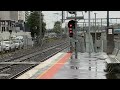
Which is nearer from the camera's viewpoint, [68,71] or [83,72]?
[83,72]

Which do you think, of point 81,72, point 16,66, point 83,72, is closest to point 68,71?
point 81,72

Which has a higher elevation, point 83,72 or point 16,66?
point 83,72

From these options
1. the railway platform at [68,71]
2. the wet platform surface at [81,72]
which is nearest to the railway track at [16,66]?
the railway platform at [68,71]

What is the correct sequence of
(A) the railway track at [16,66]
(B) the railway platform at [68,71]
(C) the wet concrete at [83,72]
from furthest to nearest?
1. (A) the railway track at [16,66]
2. (B) the railway platform at [68,71]
3. (C) the wet concrete at [83,72]

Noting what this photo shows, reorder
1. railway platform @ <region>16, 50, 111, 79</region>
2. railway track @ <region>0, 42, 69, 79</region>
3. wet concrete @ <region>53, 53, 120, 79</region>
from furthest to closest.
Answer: railway track @ <region>0, 42, 69, 79</region>
railway platform @ <region>16, 50, 111, 79</region>
wet concrete @ <region>53, 53, 120, 79</region>

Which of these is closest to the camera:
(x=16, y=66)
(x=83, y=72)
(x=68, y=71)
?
(x=83, y=72)

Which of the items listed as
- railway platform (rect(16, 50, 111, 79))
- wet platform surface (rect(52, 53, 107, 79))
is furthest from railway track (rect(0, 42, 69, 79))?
wet platform surface (rect(52, 53, 107, 79))

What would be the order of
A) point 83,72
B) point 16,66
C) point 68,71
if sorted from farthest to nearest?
point 16,66
point 68,71
point 83,72

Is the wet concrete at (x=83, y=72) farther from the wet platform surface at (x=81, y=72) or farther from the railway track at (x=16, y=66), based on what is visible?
the railway track at (x=16, y=66)

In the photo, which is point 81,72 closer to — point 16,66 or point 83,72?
point 83,72

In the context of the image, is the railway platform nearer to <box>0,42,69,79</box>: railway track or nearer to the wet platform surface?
the wet platform surface
